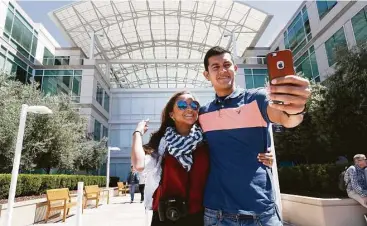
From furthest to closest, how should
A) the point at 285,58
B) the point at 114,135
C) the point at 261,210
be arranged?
the point at 114,135 < the point at 261,210 < the point at 285,58

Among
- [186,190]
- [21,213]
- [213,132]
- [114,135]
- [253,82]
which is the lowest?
[21,213]

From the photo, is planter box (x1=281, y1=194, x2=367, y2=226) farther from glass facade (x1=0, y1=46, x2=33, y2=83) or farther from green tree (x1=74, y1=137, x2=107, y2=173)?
glass facade (x1=0, y1=46, x2=33, y2=83)

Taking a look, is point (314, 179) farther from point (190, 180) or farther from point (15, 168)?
point (15, 168)

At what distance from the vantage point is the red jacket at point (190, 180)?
2.20 meters

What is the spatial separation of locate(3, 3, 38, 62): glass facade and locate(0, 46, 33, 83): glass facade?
0.94m

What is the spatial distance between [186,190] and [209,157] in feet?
1.05

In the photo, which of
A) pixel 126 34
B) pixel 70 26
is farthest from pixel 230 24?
pixel 70 26

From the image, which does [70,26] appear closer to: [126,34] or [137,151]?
[126,34]

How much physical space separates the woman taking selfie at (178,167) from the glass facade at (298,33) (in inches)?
1038

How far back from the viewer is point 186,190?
2.23 metres

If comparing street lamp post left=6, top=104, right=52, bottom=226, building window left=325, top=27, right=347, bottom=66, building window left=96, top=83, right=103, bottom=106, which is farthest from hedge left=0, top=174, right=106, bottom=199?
building window left=325, top=27, right=347, bottom=66

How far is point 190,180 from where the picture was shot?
2.24 m

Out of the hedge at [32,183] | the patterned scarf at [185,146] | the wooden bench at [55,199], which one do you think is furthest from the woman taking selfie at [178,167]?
the hedge at [32,183]

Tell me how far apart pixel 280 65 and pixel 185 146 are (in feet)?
3.49
